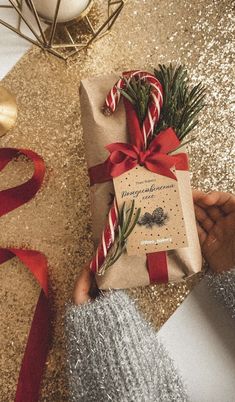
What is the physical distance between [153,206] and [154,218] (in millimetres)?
19

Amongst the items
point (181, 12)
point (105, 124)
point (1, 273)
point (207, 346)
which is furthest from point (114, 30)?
point (207, 346)

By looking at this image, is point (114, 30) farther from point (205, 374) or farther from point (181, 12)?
point (205, 374)

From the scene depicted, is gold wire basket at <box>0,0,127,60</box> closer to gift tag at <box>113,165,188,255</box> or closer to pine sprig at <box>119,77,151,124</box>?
pine sprig at <box>119,77,151,124</box>

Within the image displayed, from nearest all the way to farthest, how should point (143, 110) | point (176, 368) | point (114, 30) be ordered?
point (143, 110) → point (176, 368) → point (114, 30)

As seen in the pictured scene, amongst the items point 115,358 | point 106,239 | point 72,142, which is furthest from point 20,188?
point 115,358

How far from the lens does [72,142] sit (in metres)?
1.00

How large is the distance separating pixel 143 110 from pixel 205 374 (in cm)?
51

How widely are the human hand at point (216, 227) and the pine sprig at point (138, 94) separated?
0.67 feet

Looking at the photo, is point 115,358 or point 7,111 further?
point 7,111

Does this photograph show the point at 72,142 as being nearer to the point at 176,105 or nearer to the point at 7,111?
the point at 7,111

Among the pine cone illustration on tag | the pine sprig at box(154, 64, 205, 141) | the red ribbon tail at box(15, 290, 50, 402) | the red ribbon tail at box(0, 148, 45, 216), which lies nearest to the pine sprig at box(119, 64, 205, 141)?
the pine sprig at box(154, 64, 205, 141)

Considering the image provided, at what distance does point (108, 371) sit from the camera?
2.62 ft

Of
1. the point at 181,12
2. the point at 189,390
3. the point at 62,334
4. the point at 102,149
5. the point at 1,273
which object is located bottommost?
the point at 189,390

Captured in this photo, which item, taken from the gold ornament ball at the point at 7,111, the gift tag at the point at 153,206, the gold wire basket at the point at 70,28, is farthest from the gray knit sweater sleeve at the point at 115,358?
the gold wire basket at the point at 70,28
